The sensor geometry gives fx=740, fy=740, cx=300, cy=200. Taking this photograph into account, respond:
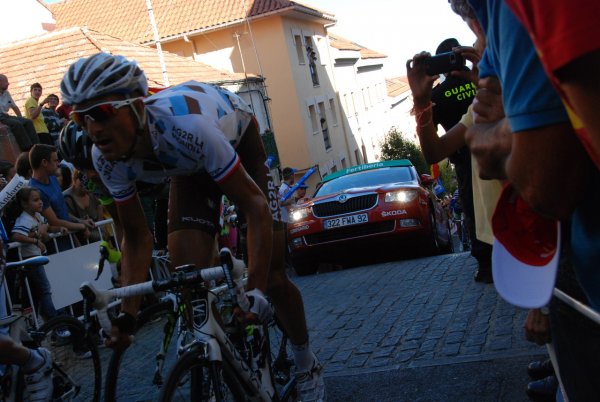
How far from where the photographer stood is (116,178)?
354cm

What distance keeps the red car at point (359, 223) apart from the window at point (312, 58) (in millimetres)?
33249

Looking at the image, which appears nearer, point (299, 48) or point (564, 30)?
point (564, 30)

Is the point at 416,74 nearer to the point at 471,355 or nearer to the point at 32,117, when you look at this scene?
the point at 471,355

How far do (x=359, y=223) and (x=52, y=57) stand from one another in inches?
756

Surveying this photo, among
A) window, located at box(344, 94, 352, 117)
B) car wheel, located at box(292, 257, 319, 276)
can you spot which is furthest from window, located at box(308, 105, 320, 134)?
car wheel, located at box(292, 257, 319, 276)

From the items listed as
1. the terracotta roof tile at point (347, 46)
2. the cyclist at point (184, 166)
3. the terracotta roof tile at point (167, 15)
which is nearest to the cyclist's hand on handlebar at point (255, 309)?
the cyclist at point (184, 166)

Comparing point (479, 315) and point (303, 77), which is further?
point (303, 77)

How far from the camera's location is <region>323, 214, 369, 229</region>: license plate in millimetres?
11250

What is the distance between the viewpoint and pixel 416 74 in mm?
3094

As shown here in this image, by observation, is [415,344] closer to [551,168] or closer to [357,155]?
[551,168]

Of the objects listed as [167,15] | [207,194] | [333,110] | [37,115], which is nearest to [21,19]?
[167,15]

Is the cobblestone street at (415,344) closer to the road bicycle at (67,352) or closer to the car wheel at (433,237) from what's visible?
the road bicycle at (67,352)

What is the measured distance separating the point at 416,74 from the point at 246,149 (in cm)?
126

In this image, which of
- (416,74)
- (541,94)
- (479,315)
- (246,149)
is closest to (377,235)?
(479,315)
